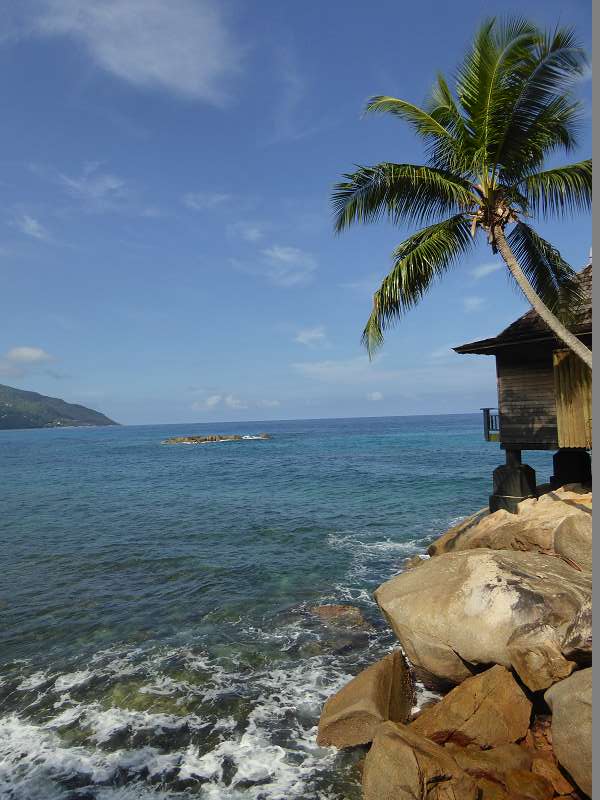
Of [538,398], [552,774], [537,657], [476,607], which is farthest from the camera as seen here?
[538,398]

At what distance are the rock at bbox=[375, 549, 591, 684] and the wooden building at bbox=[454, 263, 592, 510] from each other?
21.4 ft

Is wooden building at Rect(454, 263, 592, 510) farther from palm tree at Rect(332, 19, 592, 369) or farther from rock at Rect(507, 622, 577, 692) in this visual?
rock at Rect(507, 622, 577, 692)

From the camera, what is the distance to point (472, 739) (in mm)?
6453

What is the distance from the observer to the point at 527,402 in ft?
50.6

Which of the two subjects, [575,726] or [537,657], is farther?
[537,657]

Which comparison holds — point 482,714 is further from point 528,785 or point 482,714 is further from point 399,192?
point 399,192

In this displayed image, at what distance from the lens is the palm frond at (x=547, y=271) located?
1301 cm

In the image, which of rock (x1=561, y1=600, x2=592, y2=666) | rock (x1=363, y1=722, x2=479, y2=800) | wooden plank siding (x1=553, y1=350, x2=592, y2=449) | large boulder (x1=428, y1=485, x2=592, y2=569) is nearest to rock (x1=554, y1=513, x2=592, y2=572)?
large boulder (x1=428, y1=485, x2=592, y2=569)

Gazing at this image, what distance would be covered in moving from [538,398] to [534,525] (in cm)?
487

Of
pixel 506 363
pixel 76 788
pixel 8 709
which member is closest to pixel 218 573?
pixel 8 709

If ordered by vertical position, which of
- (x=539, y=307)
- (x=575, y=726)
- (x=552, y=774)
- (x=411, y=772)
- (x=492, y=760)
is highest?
(x=539, y=307)

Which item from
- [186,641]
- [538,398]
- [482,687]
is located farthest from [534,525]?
[186,641]

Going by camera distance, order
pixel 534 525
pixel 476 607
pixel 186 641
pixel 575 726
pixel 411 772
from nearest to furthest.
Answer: pixel 411 772 → pixel 575 726 → pixel 476 607 → pixel 186 641 → pixel 534 525

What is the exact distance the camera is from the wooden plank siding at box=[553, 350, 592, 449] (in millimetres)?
13906
